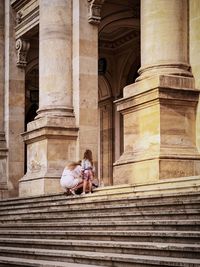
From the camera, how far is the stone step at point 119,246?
24.6 feet

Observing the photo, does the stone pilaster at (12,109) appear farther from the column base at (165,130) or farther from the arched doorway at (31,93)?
the column base at (165,130)

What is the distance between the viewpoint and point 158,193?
10367 mm

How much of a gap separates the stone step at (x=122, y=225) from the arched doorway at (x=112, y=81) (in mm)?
14998

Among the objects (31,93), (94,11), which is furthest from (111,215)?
(31,93)

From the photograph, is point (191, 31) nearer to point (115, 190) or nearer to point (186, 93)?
point (186, 93)

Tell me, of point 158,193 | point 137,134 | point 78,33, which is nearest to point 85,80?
point 78,33

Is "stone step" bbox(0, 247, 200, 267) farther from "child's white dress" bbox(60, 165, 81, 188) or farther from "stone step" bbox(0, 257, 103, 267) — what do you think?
"child's white dress" bbox(60, 165, 81, 188)

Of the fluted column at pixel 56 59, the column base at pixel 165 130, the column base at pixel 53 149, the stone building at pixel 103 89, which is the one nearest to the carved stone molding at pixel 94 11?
the stone building at pixel 103 89

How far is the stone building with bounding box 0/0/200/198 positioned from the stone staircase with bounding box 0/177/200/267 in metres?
1.45

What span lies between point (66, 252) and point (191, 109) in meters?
4.54

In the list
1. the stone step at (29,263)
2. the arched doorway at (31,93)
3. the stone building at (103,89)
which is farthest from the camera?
the arched doorway at (31,93)

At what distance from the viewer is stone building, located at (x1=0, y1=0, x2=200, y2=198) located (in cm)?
1281

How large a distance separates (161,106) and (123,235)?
417cm

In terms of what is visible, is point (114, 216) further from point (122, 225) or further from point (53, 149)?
point (53, 149)
